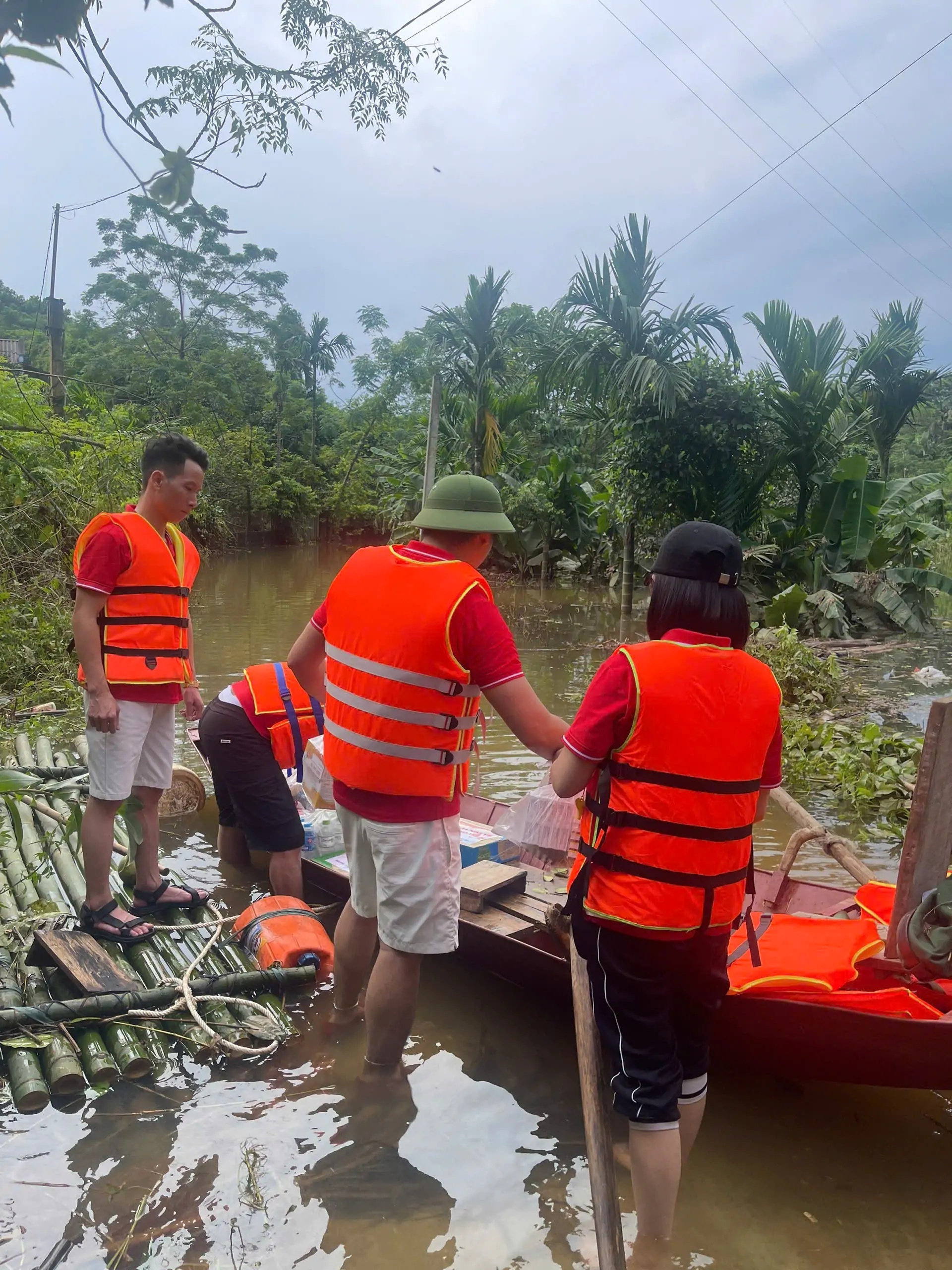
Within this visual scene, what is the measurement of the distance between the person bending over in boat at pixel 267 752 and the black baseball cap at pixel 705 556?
2487 millimetres

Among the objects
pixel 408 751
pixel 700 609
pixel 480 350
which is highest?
pixel 480 350

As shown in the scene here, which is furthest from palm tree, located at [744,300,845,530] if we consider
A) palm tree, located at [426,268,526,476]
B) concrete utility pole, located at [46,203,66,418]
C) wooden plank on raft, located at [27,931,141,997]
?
wooden plank on raft, located at [27,931,141,997]

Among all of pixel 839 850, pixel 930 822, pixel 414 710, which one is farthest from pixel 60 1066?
pixel 839 850

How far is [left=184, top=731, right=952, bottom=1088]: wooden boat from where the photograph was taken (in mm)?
2805

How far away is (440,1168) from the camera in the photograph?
9.95 ft

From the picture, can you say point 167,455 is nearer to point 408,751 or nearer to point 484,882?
point 408,751

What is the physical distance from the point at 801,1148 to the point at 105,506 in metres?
8.43

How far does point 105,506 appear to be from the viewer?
9.35 metres

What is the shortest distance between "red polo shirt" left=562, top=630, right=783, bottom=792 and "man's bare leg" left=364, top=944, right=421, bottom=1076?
1.18m

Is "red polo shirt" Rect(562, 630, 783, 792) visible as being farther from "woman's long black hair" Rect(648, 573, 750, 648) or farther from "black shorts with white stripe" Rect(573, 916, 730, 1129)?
"black shorts with white stripe" Rect(573, 916, 730, 1129)

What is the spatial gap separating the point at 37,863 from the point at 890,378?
52.7 ft

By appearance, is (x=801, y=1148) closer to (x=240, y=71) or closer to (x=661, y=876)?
(x=661, y=876)

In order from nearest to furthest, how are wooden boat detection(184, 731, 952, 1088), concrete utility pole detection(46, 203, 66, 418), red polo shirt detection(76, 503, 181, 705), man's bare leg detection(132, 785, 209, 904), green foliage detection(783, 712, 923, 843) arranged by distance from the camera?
wooden boat detection(184, 731, 952, 1088)
red polo shirt detection(76, 503, 181, 705)
man's bare leg detection(132, 785, 209, 904)
green foliage detection(783, 712, 923, 843)
concrete utility pole detection(46, 203, 66, 418)

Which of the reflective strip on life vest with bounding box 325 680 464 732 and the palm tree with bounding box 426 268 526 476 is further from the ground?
the palm tree with bounding box 426 268 526 476
